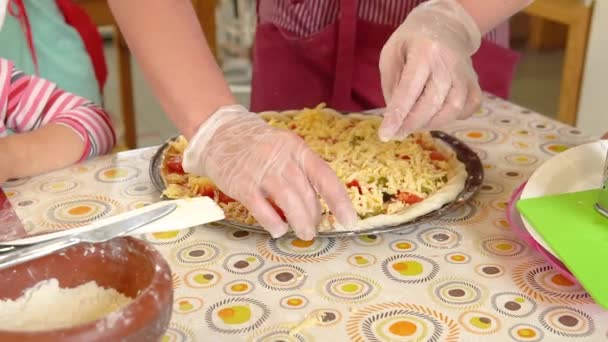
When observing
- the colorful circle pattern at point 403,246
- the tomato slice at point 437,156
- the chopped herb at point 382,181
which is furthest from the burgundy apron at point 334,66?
the colorful circle pattern at point 403,246

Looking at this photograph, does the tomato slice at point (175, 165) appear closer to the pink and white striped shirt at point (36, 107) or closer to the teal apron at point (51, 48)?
the pink and white striped shirt at point (36, 107)

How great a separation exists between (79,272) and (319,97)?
3.03ft

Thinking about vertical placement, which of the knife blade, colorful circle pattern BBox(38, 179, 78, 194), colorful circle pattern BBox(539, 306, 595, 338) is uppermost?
the knife blade

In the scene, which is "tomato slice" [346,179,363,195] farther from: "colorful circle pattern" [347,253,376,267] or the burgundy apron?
the burgundy apron

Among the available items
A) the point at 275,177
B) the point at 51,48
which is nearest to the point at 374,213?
the point at 275,177

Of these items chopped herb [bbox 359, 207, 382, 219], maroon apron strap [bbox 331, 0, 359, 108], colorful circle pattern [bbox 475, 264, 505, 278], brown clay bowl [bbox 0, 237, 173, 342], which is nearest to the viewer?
brown clay bowl [bbox 0, 237, 173, 342]

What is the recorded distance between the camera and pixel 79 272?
542mm

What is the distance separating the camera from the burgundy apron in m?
1.29

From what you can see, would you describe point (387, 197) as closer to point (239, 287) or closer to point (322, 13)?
point (239, 287)

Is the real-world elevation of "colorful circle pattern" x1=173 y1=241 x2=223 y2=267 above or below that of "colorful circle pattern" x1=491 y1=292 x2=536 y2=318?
above

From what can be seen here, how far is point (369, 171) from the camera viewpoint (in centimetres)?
93

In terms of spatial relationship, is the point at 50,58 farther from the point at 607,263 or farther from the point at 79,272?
the point at 607,263

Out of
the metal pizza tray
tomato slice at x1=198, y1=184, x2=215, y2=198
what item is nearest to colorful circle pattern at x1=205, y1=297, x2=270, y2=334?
the metal pizza tray

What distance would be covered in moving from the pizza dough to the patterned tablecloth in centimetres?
3
